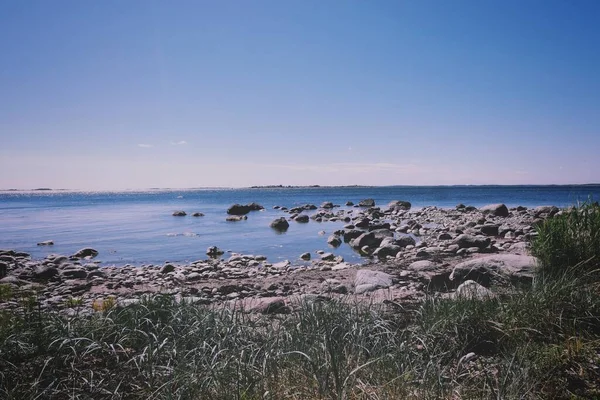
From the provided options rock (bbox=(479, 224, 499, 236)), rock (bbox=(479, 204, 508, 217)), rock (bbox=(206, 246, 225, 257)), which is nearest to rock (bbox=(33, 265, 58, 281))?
rock (bbox=(206, 246, 225, 257))

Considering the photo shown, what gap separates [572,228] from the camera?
741 cm

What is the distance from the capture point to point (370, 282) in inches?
358

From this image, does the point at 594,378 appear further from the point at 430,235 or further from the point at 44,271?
the point at 430,235

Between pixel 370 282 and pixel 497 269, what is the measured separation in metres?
3.00

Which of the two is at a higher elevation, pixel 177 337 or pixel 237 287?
pixel 177 337

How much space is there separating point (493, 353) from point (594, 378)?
1.00 m

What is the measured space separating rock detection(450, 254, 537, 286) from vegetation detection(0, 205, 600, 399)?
2.20 metres

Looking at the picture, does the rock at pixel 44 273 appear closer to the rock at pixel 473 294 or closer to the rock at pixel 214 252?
the rock at pixel 214 252

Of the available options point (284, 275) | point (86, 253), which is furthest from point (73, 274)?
point (284, 275)

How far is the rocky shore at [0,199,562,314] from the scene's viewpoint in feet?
25.1

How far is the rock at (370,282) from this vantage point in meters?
8.60

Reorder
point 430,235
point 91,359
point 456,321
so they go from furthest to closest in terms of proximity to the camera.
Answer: point 430,235 → point 456,321 → point 91,359

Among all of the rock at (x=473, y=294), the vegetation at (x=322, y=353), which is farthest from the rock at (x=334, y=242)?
the vegetation at (x=322, y=353)

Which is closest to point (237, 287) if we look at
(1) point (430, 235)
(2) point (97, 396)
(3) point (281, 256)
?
(3) point (281, 256)
